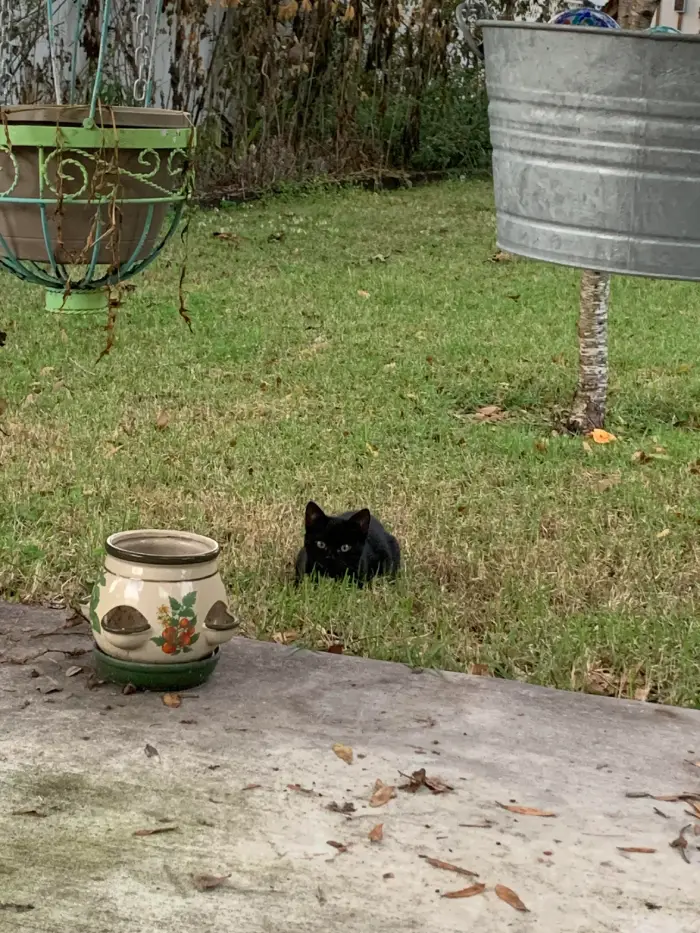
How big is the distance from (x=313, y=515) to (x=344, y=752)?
1390 millimetres

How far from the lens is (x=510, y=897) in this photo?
95.1 inches

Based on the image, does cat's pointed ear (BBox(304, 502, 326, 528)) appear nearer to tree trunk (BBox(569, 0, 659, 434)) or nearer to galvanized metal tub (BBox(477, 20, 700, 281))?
galvanized metal tub (BBox(477, 20, 700, 281))

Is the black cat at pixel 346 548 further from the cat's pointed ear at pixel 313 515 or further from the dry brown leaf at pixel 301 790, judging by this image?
the dry brown leaf at pixel 301 790

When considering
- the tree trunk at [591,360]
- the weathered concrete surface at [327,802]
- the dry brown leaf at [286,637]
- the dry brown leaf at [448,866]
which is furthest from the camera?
the tree trunk at [591,360]

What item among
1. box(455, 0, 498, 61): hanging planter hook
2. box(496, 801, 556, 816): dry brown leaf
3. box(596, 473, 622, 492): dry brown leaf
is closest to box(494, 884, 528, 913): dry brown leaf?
box(496, 801, 556, 816): dry brown leaf

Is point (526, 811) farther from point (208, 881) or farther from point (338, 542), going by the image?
point (338, 542)

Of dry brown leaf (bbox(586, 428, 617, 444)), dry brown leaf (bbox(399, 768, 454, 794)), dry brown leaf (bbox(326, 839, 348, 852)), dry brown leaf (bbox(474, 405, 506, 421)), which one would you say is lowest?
dry brown leaf (bbox(474, 405, 506, 421))

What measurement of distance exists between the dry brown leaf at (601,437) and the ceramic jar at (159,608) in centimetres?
282

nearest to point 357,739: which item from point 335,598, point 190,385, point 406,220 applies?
point 335,598

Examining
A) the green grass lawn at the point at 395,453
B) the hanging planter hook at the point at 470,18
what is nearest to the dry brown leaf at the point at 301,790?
the green grass lawn at the point at 395,453

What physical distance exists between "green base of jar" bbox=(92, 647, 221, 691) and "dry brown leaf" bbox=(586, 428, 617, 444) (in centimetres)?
289

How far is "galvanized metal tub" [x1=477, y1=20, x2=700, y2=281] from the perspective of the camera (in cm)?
271

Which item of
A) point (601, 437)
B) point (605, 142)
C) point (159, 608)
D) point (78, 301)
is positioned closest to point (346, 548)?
point (159, 608)

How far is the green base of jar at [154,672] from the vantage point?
3.22m
